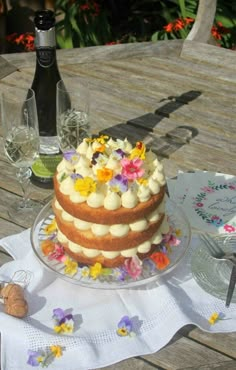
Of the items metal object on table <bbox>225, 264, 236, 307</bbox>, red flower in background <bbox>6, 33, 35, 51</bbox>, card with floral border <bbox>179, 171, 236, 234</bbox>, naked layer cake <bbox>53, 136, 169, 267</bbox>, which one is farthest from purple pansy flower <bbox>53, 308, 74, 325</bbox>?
red flower in background <bbox>6, 33, 35, 51</bbox>

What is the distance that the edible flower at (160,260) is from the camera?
1272mm

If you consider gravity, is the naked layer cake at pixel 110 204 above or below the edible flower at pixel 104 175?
below

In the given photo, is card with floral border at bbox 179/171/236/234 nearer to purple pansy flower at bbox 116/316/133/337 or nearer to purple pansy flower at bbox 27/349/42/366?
purple pansy flower at bbox 116/316/133/337

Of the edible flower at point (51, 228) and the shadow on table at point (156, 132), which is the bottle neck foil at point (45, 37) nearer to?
the shadow on table at point (156, 132)

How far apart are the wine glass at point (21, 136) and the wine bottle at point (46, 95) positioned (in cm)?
9

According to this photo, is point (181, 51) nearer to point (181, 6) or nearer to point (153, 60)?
point (153, 60)

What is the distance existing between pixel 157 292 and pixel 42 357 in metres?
0.28

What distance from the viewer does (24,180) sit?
1.54 m

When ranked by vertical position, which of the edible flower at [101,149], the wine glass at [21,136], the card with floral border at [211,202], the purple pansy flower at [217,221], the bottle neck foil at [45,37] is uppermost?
the bottle neck foil at [45,37]

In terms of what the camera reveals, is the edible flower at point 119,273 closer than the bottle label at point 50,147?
Yes

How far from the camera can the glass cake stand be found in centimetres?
124

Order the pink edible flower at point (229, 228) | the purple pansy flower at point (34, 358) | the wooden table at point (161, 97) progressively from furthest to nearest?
the wooden table at point (161, 97) < the pink edible flower at point (229, 228) < the purple pansy flower at point (34, 358)

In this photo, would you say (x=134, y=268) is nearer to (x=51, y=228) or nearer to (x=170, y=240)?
(x=170, y=240)

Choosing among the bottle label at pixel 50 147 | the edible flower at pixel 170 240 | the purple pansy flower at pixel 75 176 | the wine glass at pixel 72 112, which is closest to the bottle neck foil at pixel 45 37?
the wine glass at pixel 72 112
